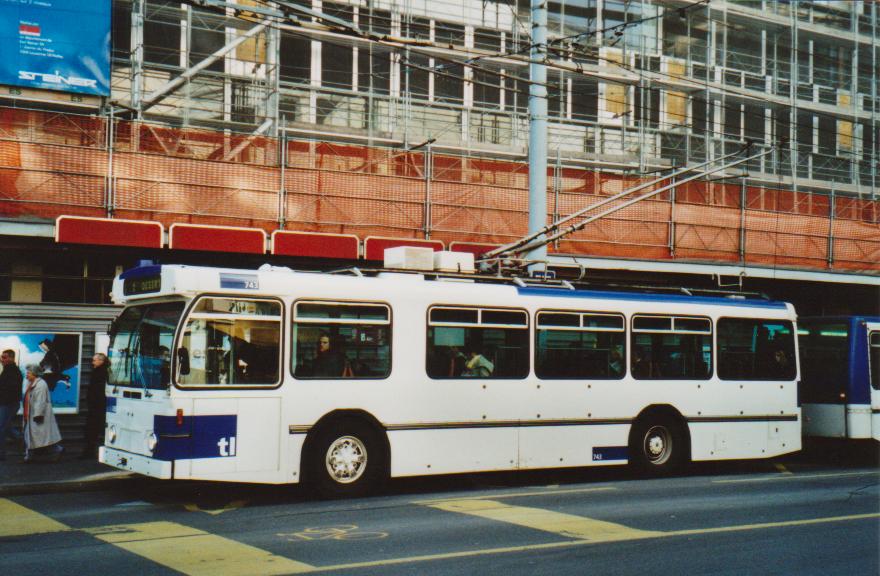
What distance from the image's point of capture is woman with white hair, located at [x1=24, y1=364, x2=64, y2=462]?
15.0 metres

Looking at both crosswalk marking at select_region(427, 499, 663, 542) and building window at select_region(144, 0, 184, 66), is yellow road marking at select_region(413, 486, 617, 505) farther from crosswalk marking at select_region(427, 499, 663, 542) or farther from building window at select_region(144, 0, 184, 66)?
building window at select_region(144, 0, 184, 66)

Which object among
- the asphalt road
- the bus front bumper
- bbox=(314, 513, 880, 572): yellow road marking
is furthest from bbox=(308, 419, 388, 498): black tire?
bbox=(314, 513, 880, 572): yellow road marking

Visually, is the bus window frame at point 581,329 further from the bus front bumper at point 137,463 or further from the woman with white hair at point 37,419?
the woman with white hair at point 37,419

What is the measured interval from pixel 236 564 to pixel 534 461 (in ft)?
20.0

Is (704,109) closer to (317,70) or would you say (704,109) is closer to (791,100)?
(791,100)

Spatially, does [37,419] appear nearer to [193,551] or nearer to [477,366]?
[477,366]

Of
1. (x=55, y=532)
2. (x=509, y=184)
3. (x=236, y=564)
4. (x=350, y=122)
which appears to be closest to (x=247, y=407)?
(x=55, y=532)

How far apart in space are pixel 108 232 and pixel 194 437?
22.6 feet

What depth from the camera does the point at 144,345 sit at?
38.8 ft

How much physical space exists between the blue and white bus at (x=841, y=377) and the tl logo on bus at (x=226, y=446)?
10.2 meters

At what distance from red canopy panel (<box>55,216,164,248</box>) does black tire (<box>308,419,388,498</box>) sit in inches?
257

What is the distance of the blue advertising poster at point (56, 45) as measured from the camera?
17594 mm

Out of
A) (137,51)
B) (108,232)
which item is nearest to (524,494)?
(108,232)

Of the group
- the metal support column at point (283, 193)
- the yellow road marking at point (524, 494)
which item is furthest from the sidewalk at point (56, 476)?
the metal support column at point (283, 193)
